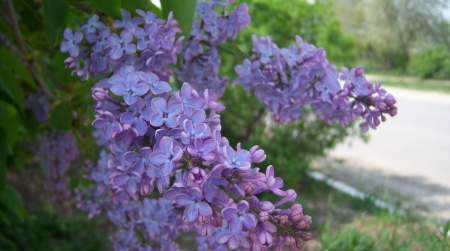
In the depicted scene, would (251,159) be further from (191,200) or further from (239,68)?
(239,68)

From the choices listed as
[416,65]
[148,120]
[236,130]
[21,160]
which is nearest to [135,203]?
[148,120]

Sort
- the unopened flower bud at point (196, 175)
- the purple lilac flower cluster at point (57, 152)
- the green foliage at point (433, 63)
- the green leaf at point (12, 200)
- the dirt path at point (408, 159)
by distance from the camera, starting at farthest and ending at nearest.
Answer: the green foliage at point (433, 63), the dirt path at point (408, 159), the purple lilac flower cluster at point (57, 152), the green leaf at point (12, 200), the unopened flower bud at point (196, 175)

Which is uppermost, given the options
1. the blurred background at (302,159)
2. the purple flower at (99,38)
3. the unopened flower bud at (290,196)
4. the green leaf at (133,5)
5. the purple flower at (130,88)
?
the green leaf at (133,5)

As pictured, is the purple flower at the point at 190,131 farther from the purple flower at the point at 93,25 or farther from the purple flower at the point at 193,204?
the purple flower at the point at 93,25

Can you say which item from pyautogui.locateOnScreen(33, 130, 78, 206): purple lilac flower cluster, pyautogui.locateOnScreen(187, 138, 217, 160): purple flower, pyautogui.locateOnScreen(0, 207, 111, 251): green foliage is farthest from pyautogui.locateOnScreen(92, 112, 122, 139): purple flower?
pyautogui.locateOnScreen(0, 207, 111, 251): green foliage

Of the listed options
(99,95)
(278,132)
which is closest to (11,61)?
(99,95)

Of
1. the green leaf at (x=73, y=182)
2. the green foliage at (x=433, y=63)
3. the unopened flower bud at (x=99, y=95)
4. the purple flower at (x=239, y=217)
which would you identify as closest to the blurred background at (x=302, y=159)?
the green leaf at (x=73, y=182)
